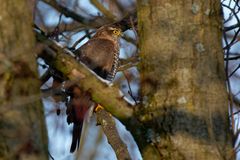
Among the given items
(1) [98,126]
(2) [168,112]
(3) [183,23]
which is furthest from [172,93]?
(1) [98,126]

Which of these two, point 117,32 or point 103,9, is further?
point 117,32

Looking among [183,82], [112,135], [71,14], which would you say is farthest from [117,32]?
[183,82]

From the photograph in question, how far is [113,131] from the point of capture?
4.24m

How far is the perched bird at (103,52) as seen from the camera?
561 centimetres

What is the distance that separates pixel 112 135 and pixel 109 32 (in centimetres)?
208

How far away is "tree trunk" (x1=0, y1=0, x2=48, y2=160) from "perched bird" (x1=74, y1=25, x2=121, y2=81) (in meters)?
2.86

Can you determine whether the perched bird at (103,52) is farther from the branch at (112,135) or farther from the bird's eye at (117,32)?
the branch at (112,135)

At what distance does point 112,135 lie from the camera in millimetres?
4203

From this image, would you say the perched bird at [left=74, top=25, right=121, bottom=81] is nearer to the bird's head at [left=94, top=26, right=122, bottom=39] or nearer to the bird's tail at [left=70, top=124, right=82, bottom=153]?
the bird's head at [left=94, top=26, right=122, bottom=39]

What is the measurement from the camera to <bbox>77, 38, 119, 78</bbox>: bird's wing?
564 centimetres

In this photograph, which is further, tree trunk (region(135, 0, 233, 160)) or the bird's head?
the bird's head

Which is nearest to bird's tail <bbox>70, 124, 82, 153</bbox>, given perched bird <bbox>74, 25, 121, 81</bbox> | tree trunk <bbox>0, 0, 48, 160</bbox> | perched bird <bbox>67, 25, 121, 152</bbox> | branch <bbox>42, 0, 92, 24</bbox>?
perched bird <bbox>67, 25, 121, 152</bbox>

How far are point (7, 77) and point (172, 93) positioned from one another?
1.03m

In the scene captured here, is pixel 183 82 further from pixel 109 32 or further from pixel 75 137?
pixel 109 32
